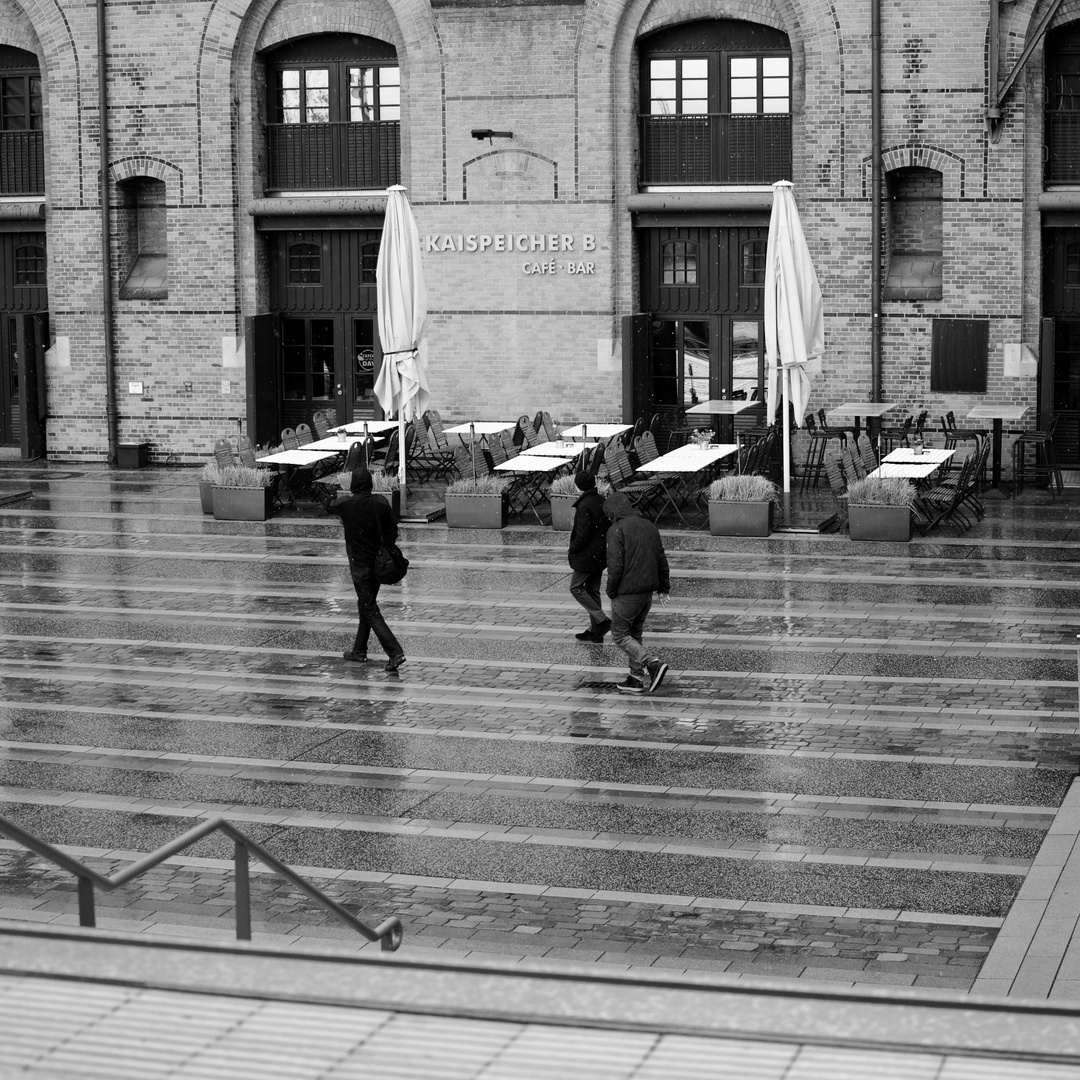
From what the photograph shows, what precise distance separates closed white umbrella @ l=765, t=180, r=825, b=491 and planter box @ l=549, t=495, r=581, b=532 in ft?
8.45

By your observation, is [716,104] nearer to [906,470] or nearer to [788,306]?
[788,306]

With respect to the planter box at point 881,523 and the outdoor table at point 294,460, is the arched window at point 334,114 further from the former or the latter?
the planter box at point 881,523

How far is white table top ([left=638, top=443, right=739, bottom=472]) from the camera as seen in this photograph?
23.0m

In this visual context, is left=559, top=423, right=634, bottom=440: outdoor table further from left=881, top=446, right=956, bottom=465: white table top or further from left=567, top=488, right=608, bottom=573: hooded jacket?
left=567, top=488, right=608, bottom=573: hooded jacket

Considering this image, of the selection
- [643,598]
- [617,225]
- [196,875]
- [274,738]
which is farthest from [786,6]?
[196,875]

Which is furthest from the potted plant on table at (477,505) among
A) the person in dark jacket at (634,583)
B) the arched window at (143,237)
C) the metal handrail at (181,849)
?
the metal handrail at (181,849)

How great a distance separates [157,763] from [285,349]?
1853 centimetres

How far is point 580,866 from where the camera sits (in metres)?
10.9

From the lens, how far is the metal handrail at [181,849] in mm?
7211

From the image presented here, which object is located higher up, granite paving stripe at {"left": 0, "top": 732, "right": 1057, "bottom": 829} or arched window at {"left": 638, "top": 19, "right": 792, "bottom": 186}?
arched window at {"left": 638, "top": 19, "right": 792, "bottom": 186}

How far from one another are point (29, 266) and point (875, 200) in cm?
1400

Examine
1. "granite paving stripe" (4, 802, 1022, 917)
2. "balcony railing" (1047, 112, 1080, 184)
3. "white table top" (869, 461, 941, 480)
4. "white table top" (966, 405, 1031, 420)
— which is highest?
"balcony railing" (1047, 112, 1080, 184)

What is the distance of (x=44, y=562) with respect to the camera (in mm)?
21406

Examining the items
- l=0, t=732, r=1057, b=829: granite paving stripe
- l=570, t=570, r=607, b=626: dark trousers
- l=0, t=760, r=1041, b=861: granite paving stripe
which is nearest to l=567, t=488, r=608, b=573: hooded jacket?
l=570, t=570, r=607, b=626: dark trousers
